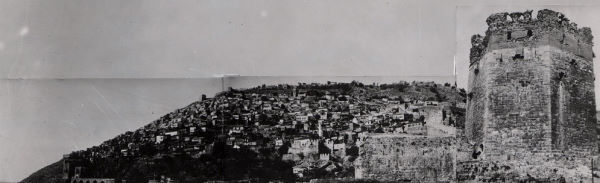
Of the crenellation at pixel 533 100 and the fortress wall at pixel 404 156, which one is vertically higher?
the crenellation at pixel 533 100

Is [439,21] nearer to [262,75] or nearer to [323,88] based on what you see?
[323,88]

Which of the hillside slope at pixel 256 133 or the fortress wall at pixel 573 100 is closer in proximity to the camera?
the fortress wall at pixel 573 100

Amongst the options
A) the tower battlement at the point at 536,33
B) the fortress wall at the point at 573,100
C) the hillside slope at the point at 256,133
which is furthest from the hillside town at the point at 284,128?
the fortress wall at the point at 573,100

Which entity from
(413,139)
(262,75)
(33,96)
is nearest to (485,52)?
(413,139)

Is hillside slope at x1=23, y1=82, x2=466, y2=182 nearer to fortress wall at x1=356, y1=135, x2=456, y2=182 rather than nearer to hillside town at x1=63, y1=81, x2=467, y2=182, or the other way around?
hillside town at x1=63, y1=81, x2=467, y2=182

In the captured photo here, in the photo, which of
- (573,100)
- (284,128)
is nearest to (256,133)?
(284,128)

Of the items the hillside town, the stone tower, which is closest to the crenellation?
the stone tower

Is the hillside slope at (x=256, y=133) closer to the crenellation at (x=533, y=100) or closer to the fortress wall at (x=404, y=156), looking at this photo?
the fortress wall at (x=404, y=156)

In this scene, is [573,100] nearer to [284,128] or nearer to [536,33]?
[536,33]
